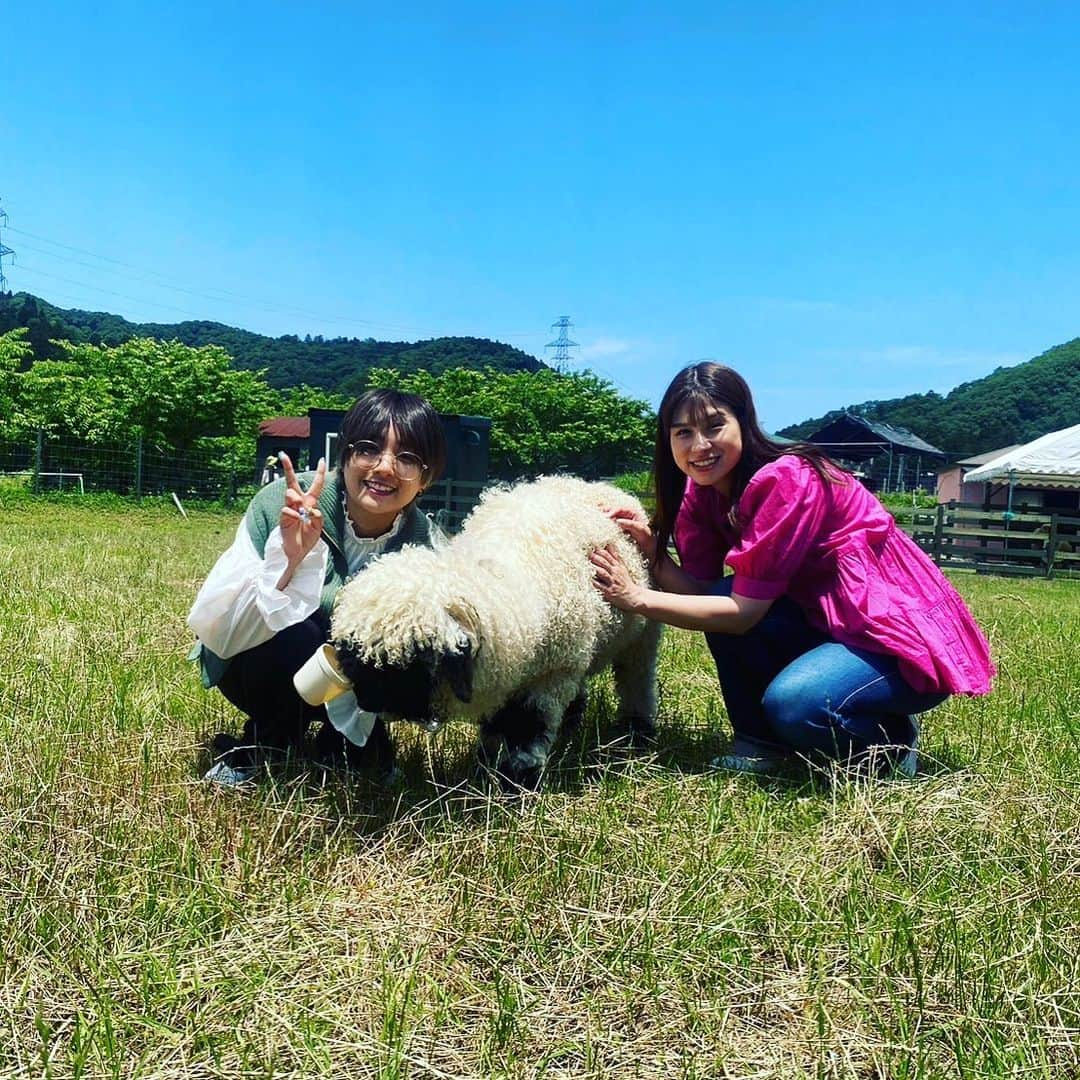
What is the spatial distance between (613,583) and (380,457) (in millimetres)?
1060

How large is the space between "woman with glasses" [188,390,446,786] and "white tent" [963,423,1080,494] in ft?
75.1

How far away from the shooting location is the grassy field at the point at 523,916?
6.30 feet

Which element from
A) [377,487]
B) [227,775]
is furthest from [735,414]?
[227,775]

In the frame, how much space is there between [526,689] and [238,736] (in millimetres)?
1263

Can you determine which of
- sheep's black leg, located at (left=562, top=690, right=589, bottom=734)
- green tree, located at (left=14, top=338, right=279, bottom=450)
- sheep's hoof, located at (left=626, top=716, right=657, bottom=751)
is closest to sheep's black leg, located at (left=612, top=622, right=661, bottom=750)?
sheep's hoof, located at (left=626, top=716, right=657, bottom=751)

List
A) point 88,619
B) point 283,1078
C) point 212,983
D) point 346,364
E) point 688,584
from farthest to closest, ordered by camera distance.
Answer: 1. point 346,364
2. point 88,619
3. point 688,584
4. point 212,983
5. point 283,1078

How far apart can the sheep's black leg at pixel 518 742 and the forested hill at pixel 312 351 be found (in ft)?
255

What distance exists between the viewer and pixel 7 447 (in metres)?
24.5

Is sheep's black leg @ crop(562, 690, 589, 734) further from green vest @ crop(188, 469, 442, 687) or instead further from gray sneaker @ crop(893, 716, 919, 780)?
gray sneaker @ crop(893, 716, 919, 780)

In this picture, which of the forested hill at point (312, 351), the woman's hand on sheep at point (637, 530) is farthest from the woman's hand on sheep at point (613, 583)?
the forested hill at point (312, 351)

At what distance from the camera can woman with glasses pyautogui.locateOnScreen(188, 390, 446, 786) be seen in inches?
123

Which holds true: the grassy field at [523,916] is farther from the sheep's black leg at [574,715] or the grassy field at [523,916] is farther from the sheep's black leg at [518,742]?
the sheep's black leg at [574,715]

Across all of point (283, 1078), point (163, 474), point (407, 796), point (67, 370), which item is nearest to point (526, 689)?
point (407, 796)

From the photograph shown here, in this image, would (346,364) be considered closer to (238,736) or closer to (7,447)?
(7,447)
